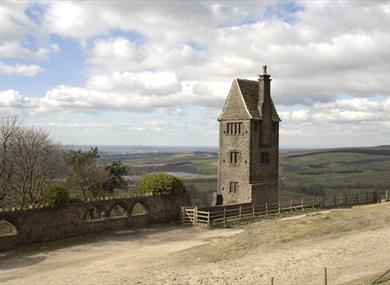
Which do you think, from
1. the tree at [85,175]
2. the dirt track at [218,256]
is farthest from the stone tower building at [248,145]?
the tree at [85,175]

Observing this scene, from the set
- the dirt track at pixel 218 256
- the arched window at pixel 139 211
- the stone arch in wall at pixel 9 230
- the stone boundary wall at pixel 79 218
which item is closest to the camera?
the dirt track at pixel 218 256

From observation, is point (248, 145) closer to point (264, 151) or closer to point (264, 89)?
point (264, 151)

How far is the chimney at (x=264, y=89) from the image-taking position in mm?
48375

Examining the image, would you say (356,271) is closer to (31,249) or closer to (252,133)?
(31,249)

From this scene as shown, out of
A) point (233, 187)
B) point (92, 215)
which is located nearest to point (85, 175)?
point (92, 215)

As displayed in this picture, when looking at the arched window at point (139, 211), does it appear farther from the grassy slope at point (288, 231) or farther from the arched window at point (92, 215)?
the grassy slope at point (288, 231)

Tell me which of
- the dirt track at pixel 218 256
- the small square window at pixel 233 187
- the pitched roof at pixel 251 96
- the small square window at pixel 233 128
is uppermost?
the pitched roof at pixel 251 96

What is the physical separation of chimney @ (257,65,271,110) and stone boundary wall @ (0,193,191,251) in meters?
13.6

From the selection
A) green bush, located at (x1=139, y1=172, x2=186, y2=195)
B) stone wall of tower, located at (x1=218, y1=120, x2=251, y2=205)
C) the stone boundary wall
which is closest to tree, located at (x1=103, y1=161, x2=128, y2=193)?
green bush, located at (x1=139, y1=172, x2=186, y2=195)

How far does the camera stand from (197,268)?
2542 cm

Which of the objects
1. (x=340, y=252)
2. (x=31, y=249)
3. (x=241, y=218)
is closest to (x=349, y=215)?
(x=241, y=218)

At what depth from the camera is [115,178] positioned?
168 feet

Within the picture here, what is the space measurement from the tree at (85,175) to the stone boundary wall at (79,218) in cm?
982

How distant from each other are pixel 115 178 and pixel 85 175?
4.60m
